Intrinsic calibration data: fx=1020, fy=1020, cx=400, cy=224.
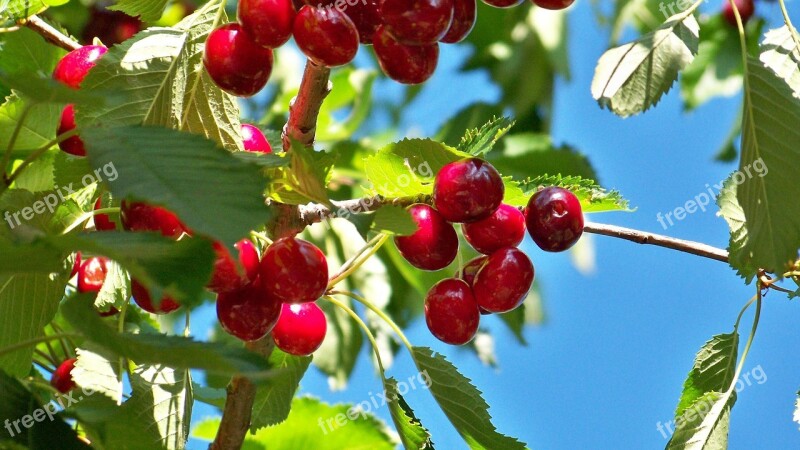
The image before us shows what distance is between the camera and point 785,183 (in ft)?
3.60

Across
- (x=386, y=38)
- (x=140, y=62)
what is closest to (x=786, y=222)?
(x=386, y=38)

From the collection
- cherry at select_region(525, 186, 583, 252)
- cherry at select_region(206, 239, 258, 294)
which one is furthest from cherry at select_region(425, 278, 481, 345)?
cherry at select_region(206, 239, 258, 294)

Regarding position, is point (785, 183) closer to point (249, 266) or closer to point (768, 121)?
point (768, 121)

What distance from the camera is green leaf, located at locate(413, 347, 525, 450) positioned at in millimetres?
1196

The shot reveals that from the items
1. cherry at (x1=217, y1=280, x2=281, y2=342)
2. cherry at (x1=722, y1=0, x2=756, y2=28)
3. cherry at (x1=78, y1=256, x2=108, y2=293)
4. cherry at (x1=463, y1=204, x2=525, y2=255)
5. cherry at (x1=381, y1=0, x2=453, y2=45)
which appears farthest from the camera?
cherry at (x1=722, y1=0, x2=756, y2=28)

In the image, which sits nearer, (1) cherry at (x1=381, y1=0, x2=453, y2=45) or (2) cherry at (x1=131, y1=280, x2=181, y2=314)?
(1) cherry at (x1=381, y1=0, x2=453, y2=45)

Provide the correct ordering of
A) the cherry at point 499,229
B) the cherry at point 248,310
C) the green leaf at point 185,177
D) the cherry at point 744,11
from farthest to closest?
the cherry at point 744,11, the cherry at point 499,229, the cherry at point 248,310, the green leaf at point 185,177

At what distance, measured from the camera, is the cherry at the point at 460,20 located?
1049mm

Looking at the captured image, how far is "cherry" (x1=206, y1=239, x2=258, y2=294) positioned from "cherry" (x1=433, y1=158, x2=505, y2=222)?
207mm

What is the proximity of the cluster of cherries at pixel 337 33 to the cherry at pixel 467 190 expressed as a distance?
0.11 m

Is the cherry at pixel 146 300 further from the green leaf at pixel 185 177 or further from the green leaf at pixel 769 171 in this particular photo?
the green leaf at pixel 769 171

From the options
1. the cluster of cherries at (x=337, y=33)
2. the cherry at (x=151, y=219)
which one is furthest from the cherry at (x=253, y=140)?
the cherry at (x=151, y=219)

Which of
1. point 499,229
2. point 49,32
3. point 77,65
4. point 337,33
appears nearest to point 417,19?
point 337,33

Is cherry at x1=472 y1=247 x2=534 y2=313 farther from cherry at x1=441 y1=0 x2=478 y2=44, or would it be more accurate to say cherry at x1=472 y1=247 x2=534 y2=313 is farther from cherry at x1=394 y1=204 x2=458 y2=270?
cherry at x1=441 y1=0 x2=478 y2=44
